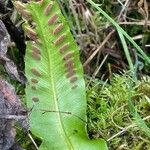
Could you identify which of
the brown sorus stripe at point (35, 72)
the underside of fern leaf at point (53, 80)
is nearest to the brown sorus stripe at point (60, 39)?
the underside of fern leaf at point (53, 80)

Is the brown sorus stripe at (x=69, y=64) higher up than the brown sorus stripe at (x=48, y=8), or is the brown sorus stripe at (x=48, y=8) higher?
the brown sorus stripe at (x=48, y=8)

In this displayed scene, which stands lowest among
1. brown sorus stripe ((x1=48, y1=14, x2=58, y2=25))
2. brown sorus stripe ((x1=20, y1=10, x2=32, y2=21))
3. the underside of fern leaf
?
the underside of fern leaf

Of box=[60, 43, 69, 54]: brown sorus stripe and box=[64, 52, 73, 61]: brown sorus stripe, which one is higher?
box=[60, 43, 69, 54]: brown sorus stripe

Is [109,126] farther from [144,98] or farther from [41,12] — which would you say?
[41,12]

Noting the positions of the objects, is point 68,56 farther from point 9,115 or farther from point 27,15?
point 9,115

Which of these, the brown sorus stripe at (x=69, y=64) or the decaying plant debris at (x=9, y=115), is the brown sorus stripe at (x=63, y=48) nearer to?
the brown sorus stripe at (x=69, y=64)

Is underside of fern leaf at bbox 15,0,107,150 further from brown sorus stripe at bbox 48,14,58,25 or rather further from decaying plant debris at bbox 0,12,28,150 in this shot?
decaying plant debris at bbox 0,12,28,150

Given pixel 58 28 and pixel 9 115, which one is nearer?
pixel 9 115

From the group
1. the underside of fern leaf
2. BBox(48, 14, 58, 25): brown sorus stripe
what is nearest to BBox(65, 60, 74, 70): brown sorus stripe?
the underside of fern leaf

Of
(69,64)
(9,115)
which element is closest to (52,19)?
(69,64)
